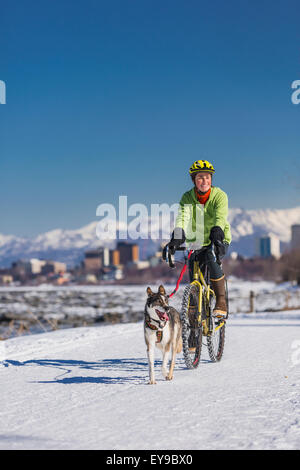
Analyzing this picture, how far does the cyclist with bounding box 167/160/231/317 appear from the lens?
6.69 meters

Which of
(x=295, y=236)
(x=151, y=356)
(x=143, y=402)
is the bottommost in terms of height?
(x=143, y=402)

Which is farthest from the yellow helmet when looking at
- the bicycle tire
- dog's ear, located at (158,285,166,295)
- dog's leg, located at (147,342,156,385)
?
dog's leg, located at (147,342,156,385)

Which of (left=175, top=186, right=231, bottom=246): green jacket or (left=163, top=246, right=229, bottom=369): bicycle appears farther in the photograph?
(left=175, top=186, right=231, bottom=246): green jacket

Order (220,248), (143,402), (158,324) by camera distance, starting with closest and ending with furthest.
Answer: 1. (143,402)
2. (158,324)
3. (220,248)

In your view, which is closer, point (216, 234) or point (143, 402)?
point (143, 402)

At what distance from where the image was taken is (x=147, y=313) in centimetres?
572

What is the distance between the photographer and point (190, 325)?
21.4 feet

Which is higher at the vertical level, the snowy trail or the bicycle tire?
the bicycle tire

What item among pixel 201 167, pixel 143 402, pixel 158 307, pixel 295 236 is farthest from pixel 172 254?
pixel 295 236

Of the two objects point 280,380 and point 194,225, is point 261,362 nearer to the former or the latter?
point 280,380

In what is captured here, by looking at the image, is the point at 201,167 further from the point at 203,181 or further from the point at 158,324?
the point at 158,324

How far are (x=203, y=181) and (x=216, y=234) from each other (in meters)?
0.66

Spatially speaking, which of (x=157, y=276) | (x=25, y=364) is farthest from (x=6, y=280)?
(x=25, y=364)

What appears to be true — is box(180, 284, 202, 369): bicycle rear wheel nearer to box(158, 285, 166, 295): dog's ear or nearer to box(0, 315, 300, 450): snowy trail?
box(0, 315, 300, 450): snowy trail
